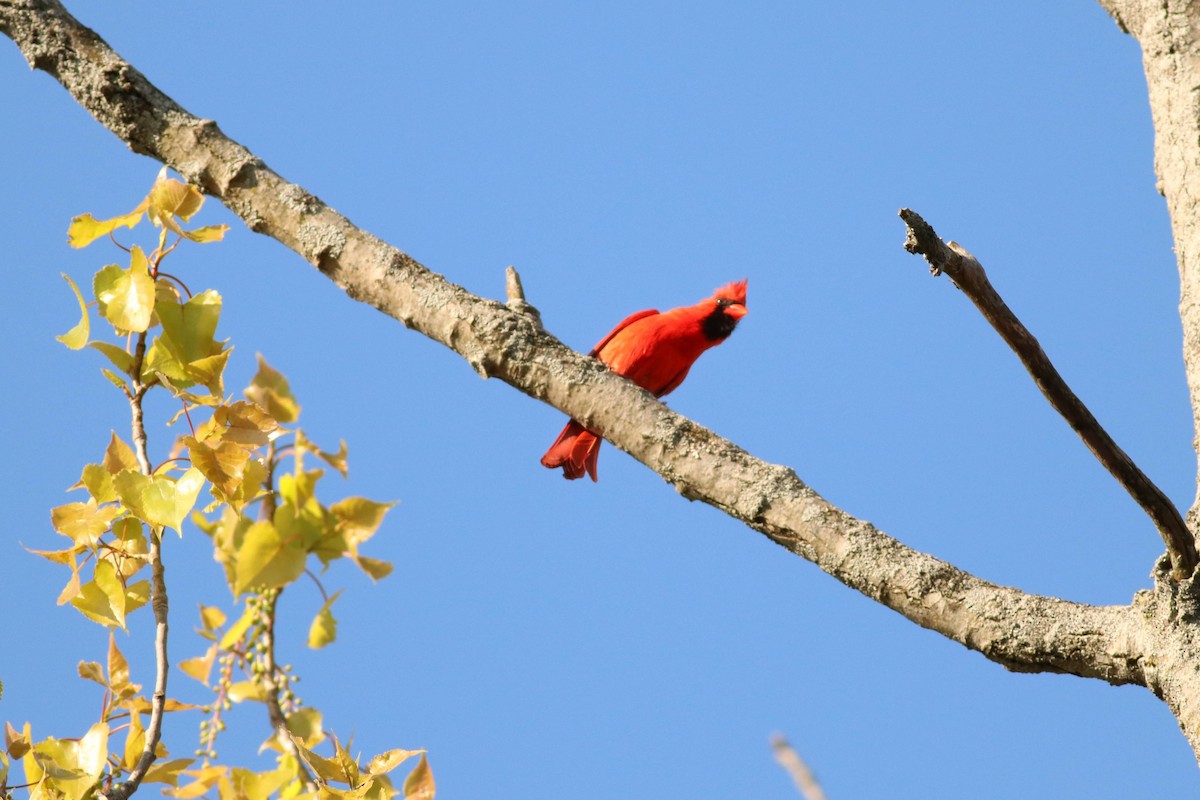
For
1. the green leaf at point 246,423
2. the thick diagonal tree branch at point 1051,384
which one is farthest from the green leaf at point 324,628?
the thick diagonal tree branch at point 1051,384

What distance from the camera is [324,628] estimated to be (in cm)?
143

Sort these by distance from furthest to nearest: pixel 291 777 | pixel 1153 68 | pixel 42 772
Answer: pixel 1153 68, pixel 291 777, pixel 42 772

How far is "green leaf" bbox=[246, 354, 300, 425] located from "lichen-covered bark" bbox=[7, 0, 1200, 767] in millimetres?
363

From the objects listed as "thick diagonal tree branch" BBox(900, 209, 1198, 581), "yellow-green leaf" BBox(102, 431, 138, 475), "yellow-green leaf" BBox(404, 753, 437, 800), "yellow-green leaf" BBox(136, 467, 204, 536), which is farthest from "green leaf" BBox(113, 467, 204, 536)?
"thick diagonal tree branch" BBox(900, 209, 1198, 581)

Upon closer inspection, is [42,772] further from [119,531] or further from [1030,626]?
[1030,626]

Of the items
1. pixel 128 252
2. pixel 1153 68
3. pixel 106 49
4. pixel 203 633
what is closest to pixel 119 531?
pixel 203 633

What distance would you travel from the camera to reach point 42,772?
1688 millimetres

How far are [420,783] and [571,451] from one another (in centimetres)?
387

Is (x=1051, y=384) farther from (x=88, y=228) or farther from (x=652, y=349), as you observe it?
(x=652, y=349)

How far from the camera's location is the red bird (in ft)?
18.4

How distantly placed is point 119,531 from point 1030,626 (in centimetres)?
144

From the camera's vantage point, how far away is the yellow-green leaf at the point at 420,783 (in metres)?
1.74

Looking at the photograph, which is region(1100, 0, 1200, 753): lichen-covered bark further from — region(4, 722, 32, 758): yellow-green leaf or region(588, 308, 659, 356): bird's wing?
region(588, 308, 659, 356): bird's wing

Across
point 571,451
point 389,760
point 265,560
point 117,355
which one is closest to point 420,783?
point 389,760
